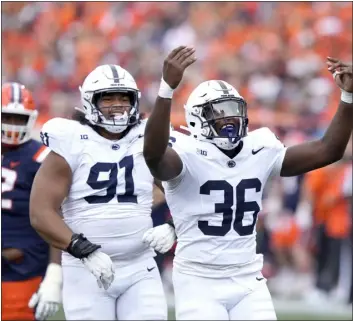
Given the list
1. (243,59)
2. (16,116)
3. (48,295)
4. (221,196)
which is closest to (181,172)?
(221,196)

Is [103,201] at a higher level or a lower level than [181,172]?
lower

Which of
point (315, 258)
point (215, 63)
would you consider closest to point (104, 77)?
point (315, 258)

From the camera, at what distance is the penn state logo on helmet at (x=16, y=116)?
614cm

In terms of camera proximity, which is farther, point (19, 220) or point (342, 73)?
point (19, 220)

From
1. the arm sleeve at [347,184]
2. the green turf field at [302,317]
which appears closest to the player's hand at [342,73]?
the green turf field at [302,317]

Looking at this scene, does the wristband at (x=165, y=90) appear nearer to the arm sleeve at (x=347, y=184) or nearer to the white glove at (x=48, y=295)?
the white glove at (x=48, y=295)

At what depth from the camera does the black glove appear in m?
5.05

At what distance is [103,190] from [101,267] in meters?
0.49

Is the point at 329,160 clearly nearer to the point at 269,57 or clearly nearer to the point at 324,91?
the point at 324,91

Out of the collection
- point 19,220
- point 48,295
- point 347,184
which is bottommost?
point 347,184

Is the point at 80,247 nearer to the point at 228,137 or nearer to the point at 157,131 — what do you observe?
the point at 157,131

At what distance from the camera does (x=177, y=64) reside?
464cm

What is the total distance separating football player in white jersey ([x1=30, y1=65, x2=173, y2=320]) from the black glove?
0.01 metres

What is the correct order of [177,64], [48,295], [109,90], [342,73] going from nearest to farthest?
[177,64]
[342,73]
[109,90]
[48,295]
